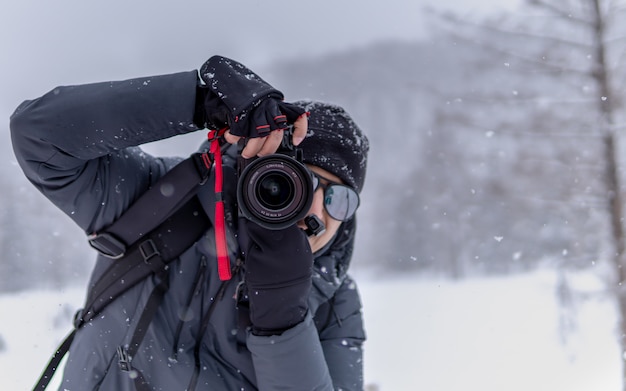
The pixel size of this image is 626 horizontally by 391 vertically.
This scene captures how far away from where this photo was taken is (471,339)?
1006 centimetres

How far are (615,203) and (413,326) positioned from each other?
7.06 metres

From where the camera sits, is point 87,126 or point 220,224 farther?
point 220,224

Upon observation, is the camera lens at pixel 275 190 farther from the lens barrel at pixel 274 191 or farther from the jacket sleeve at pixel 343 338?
the jacket sleeve at pixel 343 338

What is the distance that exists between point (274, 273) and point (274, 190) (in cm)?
24

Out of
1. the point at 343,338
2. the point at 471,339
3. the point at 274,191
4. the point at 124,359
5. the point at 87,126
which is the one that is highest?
the point at 87,126

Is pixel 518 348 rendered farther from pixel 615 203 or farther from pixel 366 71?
pixel 366 71

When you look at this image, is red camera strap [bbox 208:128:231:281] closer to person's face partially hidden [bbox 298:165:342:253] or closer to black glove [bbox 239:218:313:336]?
black glove [bbox 239:218:313:336]

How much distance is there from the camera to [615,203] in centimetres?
532

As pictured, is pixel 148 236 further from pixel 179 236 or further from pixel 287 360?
pixel 287 360

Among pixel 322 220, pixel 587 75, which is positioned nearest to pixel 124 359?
pixel 322 220

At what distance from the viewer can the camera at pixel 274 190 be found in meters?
1.44

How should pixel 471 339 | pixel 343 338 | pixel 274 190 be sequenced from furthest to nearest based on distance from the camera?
pixel 471 339 → pixel 343 338 → pixel 274 190

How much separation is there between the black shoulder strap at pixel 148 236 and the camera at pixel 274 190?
6.7 inches

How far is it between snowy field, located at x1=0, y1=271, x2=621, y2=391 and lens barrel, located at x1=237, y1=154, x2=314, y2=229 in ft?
14.0
